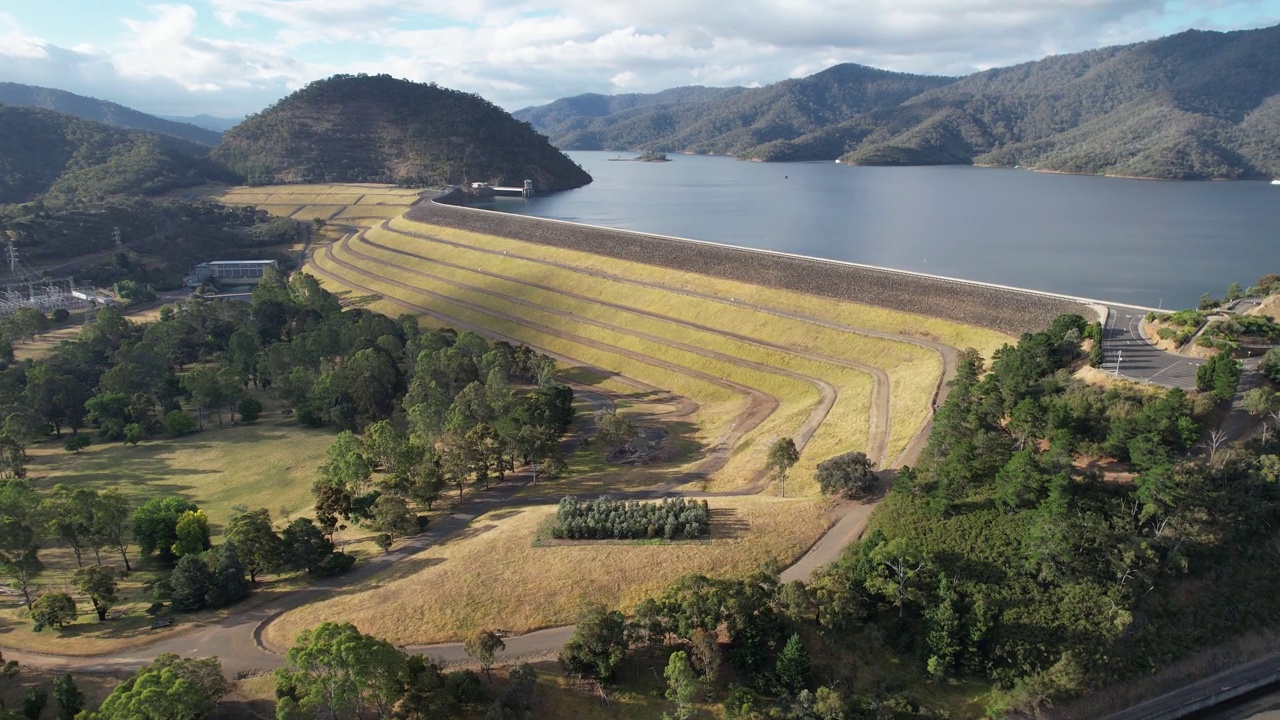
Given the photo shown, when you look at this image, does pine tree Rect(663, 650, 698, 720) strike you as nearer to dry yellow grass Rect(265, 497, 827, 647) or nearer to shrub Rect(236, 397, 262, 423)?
dry yellow grass Rect(265, 497, 827, 647)

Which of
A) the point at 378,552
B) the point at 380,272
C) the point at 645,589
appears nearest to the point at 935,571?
the point at 645,589

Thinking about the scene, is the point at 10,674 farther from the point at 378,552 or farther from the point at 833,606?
the point at 833,606

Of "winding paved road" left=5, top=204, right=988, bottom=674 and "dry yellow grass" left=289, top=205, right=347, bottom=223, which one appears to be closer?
"winding paved road" left=5, top=204, right=988, bottom=674

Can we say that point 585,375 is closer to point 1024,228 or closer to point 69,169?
point 1024,228

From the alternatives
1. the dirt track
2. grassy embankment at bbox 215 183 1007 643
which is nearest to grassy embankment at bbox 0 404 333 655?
grassy embankment at bbox 215 183 1007 643

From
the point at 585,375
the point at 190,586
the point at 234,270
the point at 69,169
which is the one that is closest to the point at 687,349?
the point at 585,375

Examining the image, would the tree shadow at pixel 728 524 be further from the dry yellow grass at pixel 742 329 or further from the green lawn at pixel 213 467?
the green lawn at pixel 213 467

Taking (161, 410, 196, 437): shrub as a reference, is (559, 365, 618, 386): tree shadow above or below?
above
